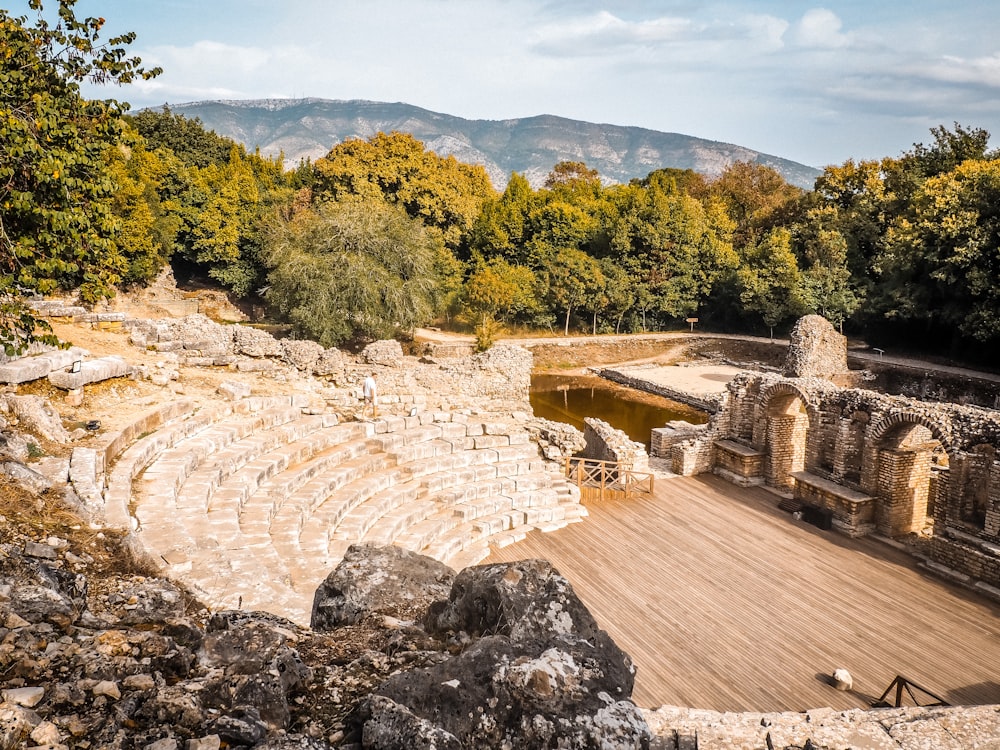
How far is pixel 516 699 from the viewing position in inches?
123

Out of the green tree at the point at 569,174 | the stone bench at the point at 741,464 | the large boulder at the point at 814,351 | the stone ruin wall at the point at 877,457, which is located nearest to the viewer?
the stone ruin wall at the point at 877,457

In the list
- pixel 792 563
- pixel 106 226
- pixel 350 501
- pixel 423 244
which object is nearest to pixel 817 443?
pixel 792 563

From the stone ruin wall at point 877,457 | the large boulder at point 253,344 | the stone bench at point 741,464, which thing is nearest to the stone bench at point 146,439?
the large boulder at point 253,344

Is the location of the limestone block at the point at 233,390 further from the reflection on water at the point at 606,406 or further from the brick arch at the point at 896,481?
the brick arch at the point at 896,481

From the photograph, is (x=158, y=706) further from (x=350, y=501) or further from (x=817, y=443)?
(x=817, y=443)

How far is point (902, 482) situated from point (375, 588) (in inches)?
482

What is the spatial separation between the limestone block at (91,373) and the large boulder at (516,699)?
9.36 m

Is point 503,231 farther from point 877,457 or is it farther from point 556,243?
point 877,457

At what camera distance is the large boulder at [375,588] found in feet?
15.2

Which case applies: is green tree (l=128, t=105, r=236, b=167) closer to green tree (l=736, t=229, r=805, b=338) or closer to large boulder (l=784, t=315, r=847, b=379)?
green tree (l=736, t=229, r=805, b=338)

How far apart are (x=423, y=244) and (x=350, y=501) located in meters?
19.2

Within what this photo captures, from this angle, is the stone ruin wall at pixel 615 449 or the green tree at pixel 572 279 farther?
the green tree at pixel 572 279

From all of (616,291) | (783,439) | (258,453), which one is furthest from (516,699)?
(616,291)

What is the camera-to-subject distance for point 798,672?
9070 mm
